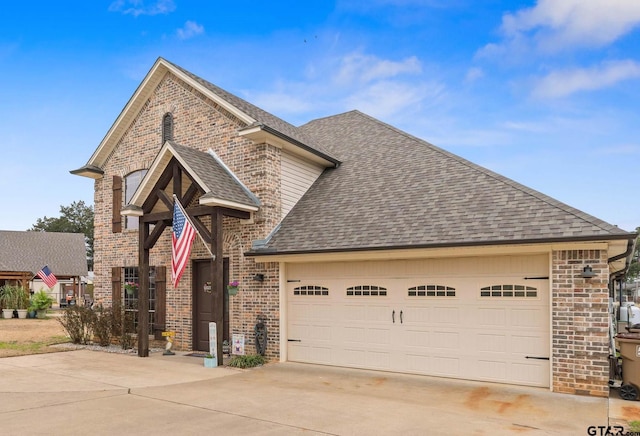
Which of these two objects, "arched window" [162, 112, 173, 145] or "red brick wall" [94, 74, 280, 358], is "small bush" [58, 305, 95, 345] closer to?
"red brick wall" [94, 74, 280, 358]

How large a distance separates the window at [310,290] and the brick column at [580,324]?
188 inches

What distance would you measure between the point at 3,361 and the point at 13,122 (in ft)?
43.4

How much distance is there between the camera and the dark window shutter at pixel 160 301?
45.3 ft

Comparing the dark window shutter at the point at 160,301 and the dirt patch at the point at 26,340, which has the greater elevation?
the dark window shutter at the point at 160,301

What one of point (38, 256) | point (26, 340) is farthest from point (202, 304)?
point (38, 256)

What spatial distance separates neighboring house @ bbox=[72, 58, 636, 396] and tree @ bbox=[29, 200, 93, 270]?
56.9m

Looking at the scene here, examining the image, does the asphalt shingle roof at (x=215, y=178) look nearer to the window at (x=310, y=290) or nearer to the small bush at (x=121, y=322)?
the window at (x=310, y=290)

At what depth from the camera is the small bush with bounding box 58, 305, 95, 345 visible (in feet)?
46.8

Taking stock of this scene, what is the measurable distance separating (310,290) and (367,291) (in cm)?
146

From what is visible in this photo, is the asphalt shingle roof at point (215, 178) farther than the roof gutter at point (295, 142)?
No

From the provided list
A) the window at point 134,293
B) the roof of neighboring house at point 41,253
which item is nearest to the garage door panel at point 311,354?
the window at point 134,293

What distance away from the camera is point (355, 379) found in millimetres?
9594

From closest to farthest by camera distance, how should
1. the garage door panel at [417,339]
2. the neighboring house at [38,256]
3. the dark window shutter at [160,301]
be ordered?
the garage door panel at [417,339] < the dark window shutter at [160,301] < the neighboring house at [38,256]

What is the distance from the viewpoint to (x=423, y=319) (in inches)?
390
